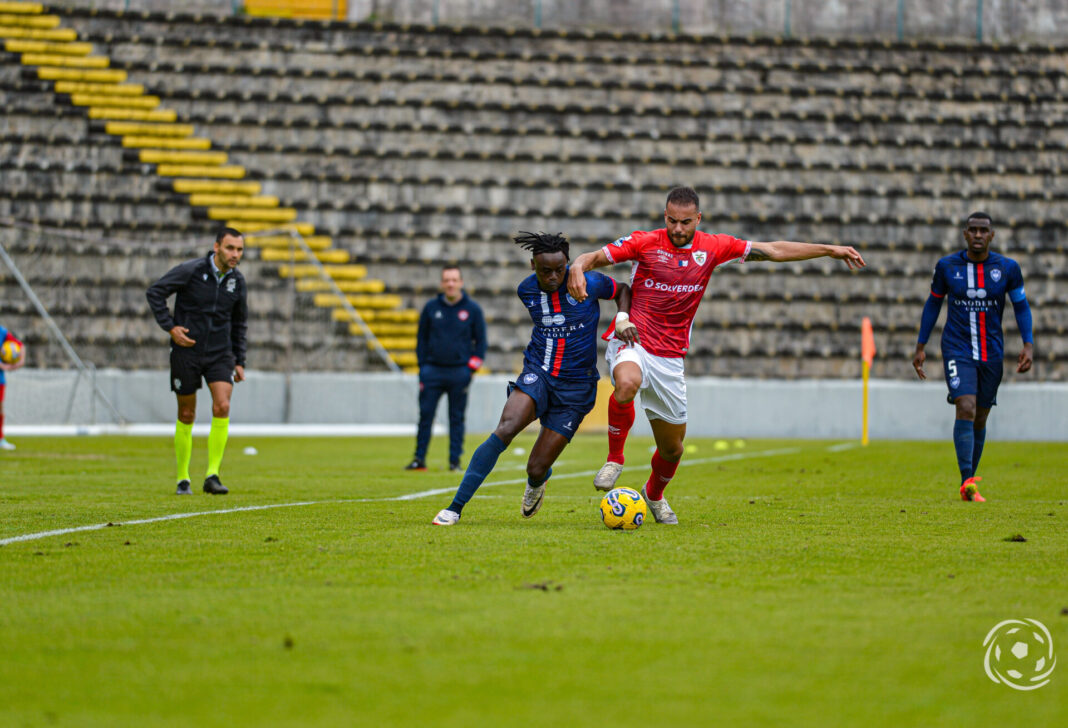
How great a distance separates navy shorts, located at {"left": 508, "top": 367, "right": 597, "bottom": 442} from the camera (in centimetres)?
747

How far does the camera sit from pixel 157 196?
23328 millimetres

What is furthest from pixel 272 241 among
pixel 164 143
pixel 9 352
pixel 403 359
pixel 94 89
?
pixel 94 89

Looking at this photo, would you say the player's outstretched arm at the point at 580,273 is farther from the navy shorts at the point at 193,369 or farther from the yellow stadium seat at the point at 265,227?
the yellow stadium seat at the point at 265,227

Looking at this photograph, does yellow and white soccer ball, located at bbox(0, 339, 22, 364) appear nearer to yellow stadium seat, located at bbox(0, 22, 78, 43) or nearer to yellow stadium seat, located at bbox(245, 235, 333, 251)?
yellow stadium seat, located at bbox(245, 235, 333, 251)

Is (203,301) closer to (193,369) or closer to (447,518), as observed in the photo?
(193,369)

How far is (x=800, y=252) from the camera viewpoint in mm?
7754

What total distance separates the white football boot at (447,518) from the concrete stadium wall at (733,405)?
13239 millimetres

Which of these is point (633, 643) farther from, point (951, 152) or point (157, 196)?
point (951, 152)

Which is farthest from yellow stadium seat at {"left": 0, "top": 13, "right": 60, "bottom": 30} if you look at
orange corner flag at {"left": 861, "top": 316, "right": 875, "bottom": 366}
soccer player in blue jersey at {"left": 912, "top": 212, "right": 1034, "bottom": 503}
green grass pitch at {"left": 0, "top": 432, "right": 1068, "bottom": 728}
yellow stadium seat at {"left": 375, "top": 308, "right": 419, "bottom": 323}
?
soccer player in blue jersey at {"left": 912, "top": 212, "right": 1034, "bottom": 503}

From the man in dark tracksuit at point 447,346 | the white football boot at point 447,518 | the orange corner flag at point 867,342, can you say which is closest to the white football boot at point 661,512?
the white football boot at point 447,518

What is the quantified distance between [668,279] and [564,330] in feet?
2.44

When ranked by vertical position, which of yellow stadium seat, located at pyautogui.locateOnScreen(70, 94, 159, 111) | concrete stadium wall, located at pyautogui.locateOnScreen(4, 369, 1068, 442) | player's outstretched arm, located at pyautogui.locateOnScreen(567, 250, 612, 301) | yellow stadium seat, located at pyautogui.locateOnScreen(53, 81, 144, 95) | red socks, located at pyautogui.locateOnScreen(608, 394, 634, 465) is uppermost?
yellow stadium seat, located at pyautogui.locateOnScreen(53, 81, 144, 95)

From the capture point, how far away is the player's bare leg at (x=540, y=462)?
7379 mm

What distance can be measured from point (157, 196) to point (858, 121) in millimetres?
12871
